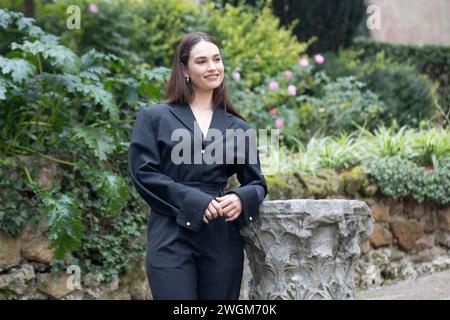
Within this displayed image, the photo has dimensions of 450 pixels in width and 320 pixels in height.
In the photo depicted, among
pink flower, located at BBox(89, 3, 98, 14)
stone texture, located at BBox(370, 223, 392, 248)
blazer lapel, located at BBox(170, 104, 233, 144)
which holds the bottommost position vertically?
stone texture, located at BBox(370, 223, 392, 248)

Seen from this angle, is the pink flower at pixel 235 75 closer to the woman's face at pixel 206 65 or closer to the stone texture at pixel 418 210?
the stone texture at pixel 418 210

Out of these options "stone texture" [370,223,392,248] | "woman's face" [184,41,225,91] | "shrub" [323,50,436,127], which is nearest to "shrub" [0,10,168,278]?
"woman's face" [184,41,225,91]

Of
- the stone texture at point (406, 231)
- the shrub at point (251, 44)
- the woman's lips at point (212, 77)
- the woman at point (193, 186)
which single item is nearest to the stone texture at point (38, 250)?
the woman at point (193, 186)

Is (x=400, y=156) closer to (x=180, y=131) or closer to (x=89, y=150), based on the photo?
(x=89, y=150)

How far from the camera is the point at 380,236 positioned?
724cm

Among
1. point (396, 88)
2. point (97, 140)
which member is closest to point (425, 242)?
point (396, 88)

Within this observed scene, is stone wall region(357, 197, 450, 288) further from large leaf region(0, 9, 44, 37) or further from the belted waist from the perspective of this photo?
the belted waist

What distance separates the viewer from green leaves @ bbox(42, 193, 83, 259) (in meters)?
4.95

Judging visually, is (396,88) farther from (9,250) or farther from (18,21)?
(9,250)

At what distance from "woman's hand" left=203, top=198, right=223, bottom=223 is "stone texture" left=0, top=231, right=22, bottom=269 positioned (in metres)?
2.49

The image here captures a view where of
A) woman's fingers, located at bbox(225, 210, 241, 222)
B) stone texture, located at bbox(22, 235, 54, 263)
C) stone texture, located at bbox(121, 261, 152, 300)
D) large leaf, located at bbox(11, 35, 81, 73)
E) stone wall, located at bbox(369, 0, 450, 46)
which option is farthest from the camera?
stone wall, located at bbox(369, 0, 450, 46)

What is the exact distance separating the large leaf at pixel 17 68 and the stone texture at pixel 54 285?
57.9 inches

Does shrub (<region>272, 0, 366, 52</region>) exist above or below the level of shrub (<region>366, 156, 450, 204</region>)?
above

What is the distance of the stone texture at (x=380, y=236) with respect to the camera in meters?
7.19
